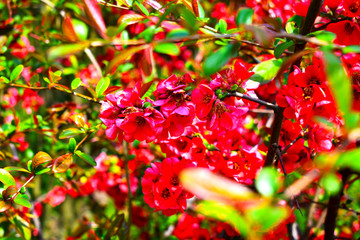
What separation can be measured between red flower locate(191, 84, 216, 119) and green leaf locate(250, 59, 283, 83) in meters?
0.11

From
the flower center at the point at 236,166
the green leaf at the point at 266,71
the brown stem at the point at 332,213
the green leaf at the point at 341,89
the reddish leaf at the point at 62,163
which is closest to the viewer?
the green leaf at the point at 341,89

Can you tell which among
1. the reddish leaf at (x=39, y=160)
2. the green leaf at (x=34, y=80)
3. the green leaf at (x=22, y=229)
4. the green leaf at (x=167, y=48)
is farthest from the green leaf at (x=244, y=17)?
the green leaf at (x=22, y=229)

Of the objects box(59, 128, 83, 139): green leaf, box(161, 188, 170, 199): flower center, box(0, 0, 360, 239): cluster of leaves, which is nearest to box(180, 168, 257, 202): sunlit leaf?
box(0, 0, 360, 239): cluster of leaves

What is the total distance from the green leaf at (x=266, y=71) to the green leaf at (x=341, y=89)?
0.35m

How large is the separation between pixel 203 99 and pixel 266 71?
168mm

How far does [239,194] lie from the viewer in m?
0.36

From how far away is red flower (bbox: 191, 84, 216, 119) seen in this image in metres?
0.76

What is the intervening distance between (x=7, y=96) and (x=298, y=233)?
203cm

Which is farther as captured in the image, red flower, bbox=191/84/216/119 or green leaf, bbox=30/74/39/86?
green leaf, bbox=30/74/39/86

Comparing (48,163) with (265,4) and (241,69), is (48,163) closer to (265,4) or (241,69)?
(241,69)

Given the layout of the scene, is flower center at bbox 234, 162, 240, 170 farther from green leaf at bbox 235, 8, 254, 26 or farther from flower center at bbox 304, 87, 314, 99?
green leaf at bbox 235, 8, 254, 26

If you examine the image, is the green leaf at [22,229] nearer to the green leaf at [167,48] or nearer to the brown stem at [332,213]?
the green leaf at [167,48]

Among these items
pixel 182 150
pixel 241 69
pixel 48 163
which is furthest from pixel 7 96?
pixel 241 69

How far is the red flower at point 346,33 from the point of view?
820 millimetres
